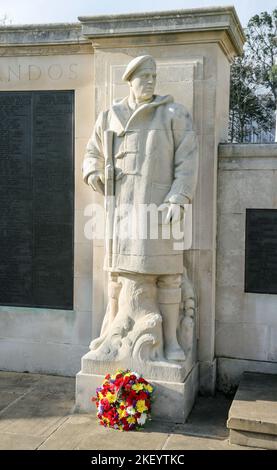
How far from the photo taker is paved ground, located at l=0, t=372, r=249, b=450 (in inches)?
178

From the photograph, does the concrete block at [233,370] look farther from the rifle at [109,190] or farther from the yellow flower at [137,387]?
the rifle at [109,190]

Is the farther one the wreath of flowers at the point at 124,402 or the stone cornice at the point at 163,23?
the stone cornice at the point at 163,23

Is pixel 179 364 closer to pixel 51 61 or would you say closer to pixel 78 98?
pixel 78 98

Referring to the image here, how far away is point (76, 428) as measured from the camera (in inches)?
191

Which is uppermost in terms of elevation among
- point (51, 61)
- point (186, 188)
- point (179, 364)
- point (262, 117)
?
point (262, 117)

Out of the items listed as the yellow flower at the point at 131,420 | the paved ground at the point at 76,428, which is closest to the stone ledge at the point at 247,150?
the paved ground at the point at 76,428

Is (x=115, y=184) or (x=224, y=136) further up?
(x=224, y=136)

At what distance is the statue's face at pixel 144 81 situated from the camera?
4.96 m

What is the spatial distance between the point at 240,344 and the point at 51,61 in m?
3.58

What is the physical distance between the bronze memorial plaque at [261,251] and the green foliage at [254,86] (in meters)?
26.2

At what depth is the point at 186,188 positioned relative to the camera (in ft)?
16.2

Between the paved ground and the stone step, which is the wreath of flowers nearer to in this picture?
the paved ground

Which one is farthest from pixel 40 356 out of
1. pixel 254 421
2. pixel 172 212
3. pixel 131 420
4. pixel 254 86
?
pixel 254 86

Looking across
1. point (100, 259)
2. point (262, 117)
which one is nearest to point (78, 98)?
point (100, 259)
